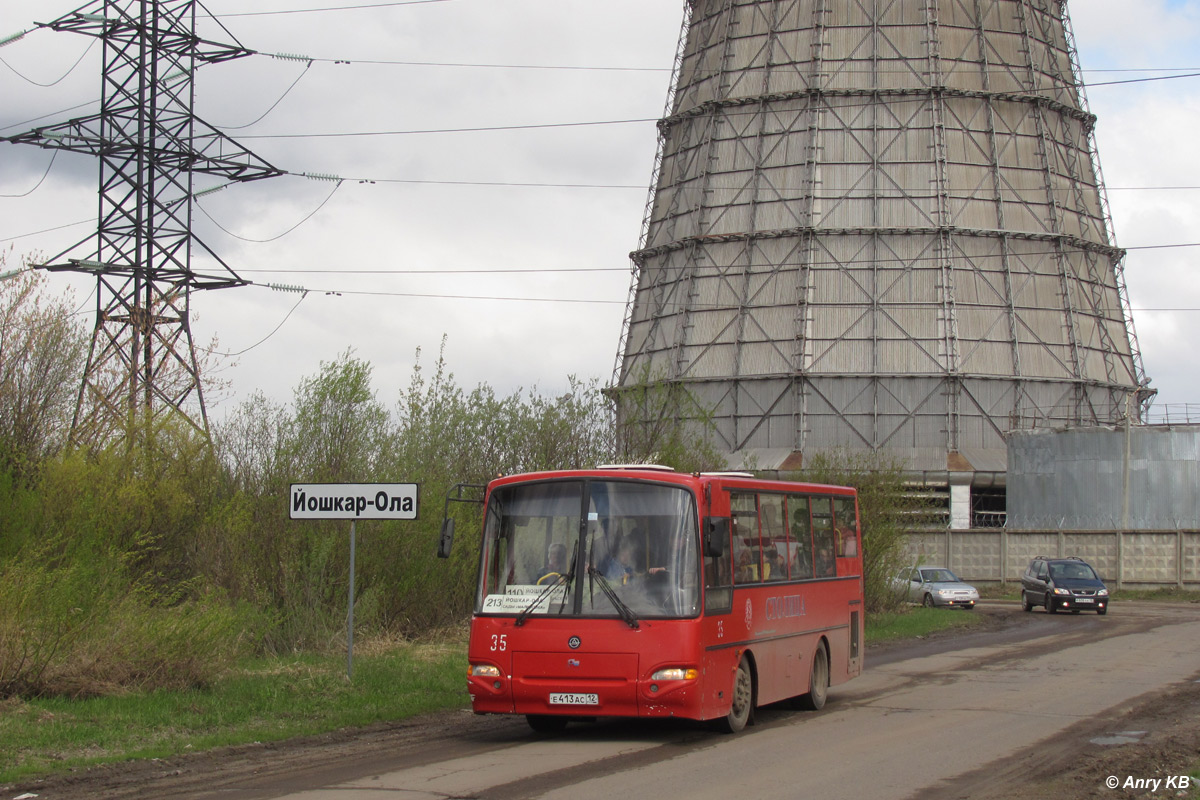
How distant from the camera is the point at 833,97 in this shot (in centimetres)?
5309

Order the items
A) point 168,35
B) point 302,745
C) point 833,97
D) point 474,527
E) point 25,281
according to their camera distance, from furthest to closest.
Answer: point 833,97, point 168,35, point 474,527, point 25,281, point 302,745

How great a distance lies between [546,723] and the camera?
40.9 feet

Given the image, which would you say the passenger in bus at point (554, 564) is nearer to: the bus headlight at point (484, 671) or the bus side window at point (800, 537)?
the bus headlight at point (484, 671)

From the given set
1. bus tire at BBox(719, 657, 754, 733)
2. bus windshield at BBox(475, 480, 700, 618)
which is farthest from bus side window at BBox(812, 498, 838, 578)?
bus windshield at BBox(475, 480, 700, 618)

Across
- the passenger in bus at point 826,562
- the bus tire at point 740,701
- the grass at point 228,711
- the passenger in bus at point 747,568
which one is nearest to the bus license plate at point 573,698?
→ the bus tire at point 740,701

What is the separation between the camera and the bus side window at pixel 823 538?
48.2 ft

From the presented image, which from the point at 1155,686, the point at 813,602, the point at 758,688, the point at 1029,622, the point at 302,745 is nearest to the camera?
the point at 302,745

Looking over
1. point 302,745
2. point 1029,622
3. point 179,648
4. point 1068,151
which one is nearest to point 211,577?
point 179,648

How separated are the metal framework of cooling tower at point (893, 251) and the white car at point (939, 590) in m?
12.9

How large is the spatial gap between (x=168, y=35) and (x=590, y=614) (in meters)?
18.9

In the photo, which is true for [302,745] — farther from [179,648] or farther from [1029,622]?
[1029,622]

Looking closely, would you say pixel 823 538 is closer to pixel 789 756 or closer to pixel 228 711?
pixel 789 756

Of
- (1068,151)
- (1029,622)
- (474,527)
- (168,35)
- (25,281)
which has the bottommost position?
(1029,622)

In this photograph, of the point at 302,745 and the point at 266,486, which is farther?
the point at 266,486
